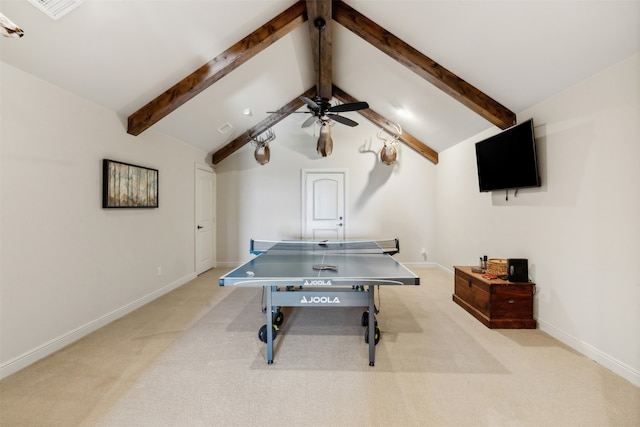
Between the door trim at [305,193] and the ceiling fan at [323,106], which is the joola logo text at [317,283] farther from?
the door trim at [305,193]

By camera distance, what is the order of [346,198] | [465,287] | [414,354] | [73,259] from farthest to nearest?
[346,198] → [465,287] → [73,259] → [414,354]

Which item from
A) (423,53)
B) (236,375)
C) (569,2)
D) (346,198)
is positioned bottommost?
(236,375)

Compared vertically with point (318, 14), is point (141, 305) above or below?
below

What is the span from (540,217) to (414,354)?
191 cm

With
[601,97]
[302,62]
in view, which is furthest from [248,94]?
[601,97]

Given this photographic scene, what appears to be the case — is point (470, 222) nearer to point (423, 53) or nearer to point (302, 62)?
point (423, 53)

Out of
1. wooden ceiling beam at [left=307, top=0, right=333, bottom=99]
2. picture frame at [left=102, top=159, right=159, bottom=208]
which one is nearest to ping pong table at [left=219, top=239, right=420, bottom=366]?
picture frame at [left=102, top=159, right=159, bottom=208]

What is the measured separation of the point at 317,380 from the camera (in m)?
1.89

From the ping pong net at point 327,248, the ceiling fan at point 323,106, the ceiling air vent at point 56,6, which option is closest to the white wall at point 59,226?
the ceiling air vent at point 56,6

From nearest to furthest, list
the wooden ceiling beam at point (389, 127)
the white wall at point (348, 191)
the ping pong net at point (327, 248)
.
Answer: the ping pong net at point (327, 248) → the wooden ceiling beam at point (389, 127) → the white wall at point (348, 191)

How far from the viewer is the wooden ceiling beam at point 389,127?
4898 mm

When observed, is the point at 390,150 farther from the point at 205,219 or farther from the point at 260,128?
the point at 205,219

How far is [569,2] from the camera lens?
1.80 meters

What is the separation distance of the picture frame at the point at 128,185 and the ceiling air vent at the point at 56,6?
1304mm
